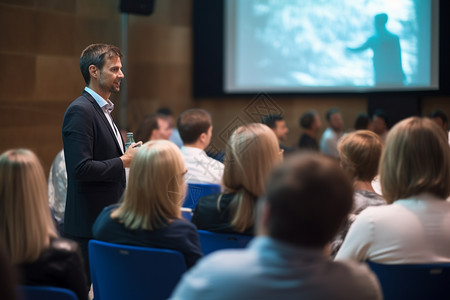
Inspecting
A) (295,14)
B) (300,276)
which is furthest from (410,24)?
(300,276)

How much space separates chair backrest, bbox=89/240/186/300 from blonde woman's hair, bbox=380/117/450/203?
804 millimetres

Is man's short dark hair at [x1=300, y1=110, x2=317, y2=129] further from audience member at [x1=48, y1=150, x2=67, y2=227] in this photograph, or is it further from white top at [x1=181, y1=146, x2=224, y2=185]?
audience member at [x1=48, y1=150, x2=67, y2=227]

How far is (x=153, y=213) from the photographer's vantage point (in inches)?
77.6

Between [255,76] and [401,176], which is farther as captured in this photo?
[255,76]

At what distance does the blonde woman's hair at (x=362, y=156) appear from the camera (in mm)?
2541

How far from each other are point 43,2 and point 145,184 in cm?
447

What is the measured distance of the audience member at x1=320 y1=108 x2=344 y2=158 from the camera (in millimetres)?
7625

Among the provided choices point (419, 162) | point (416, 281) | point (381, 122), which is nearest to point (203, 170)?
point (419, 162)

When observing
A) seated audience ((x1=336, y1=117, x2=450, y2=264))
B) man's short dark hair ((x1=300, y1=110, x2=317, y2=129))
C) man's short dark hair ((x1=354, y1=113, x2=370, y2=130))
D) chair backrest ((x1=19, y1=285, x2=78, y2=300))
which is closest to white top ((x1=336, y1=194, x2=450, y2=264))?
seated audience ((x1=336, y1=117, x2=450, y2=264))

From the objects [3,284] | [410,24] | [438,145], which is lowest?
[3,284]

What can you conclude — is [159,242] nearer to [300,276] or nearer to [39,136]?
[300,276]

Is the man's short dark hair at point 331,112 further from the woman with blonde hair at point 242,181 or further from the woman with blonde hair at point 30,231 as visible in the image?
the woman with blonde hair at point 30,231

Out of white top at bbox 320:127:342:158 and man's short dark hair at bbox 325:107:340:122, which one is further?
man's short dark hair at bbox 325:107:340:122

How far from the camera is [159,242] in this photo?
1.94m
